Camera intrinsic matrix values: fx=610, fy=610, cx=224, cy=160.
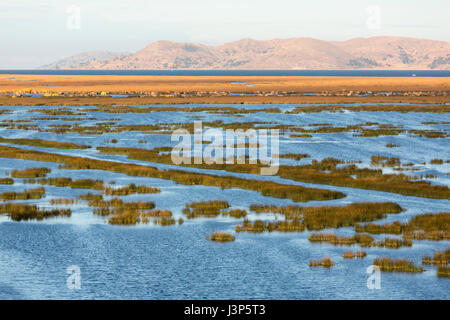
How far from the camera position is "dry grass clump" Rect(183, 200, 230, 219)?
33.8 meters

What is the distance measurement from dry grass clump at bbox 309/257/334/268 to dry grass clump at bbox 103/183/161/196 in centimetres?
1649

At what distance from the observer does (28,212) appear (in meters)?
33.4

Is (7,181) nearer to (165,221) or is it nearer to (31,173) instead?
(31,173)

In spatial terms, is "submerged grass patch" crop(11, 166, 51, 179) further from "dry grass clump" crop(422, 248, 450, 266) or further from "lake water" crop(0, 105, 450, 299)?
"dry grass clump" crop(422, 248, 450, 266)

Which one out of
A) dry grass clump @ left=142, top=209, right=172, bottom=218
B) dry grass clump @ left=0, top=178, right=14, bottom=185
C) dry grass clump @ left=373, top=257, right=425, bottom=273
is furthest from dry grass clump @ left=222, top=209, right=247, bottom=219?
dry grass clump @ left=0, top=178, right=14, bottom=185

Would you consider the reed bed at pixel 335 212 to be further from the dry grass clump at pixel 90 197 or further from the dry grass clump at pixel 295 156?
the dry grass clump at pixel 295 156

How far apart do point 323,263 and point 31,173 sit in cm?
2738

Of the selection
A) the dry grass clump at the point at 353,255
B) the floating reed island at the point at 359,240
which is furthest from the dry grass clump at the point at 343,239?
the dry grass clump at the point at 353,255

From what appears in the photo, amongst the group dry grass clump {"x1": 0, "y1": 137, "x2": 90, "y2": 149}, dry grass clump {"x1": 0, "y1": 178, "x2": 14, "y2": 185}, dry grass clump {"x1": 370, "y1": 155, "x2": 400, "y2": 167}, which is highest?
dry grass clump {"x1": 0, "y1": 137, "x2": 90, "y2": 149}

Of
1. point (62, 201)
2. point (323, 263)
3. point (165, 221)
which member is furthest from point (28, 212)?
point (323, 263)

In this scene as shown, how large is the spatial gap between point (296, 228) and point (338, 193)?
27.4 ft

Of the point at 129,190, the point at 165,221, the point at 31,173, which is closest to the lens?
the point at 165,221

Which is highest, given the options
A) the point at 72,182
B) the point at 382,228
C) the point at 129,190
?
the point at 72,182
